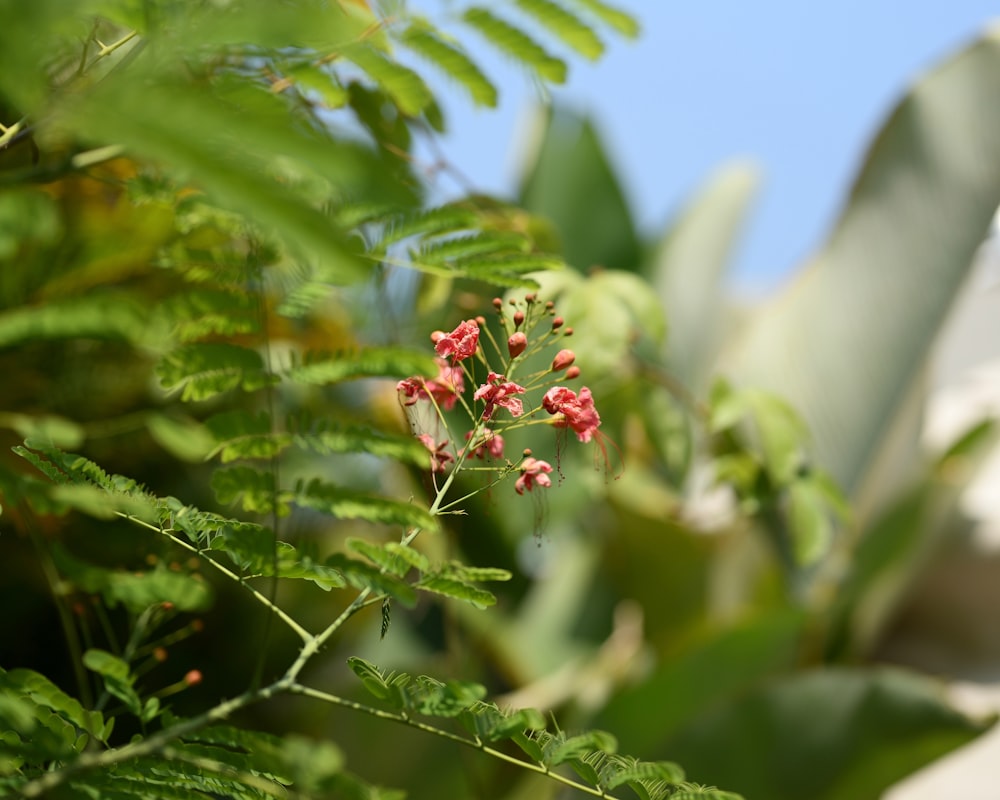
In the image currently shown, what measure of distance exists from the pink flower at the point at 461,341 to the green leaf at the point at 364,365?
0.29 ft

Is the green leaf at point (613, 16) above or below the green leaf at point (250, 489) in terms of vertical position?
above

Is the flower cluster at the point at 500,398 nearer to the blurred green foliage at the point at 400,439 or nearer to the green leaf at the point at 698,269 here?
the blurred green foliage at the point at 400,439

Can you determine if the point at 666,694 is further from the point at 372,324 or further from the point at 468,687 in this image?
the point at 468,687

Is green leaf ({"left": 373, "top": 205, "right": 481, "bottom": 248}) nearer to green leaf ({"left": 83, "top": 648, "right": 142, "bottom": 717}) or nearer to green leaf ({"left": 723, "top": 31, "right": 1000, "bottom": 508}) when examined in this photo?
green leaf ({"left": 83, "top": 648, "right": 142, "bottom": 717})

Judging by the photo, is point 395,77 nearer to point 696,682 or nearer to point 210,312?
point 210,312

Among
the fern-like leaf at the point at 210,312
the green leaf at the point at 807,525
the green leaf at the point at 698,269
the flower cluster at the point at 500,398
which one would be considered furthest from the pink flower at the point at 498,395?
the green leaf at the point at 698,269

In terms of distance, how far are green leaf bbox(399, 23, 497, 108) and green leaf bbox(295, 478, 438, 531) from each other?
0.28 metres

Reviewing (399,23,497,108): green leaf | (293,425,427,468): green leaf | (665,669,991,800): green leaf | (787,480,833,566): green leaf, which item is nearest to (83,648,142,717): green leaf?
(293,425,427,468): green leaf

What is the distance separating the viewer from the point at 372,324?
4.61 ft

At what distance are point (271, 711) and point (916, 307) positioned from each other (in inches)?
53.9

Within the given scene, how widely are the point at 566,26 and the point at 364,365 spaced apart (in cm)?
27

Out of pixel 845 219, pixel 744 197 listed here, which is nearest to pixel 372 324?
pixel 845 219

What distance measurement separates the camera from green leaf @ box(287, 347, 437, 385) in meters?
0.32

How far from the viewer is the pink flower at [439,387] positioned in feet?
1.49
